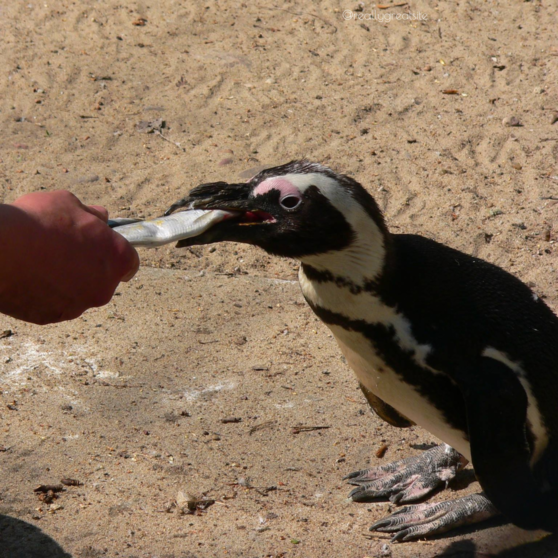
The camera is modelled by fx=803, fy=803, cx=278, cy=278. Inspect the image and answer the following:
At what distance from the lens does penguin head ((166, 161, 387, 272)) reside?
2.60 m

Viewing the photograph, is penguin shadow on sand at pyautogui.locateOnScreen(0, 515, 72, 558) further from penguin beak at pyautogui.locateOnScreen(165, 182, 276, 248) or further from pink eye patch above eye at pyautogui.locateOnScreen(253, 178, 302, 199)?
pink eye patch above eye at pyautogui.locateOnScreen(253, 178, 302, 199)

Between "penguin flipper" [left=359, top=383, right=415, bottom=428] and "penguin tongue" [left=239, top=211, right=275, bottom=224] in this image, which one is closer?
"penguin tongue" [left=239, top=211, right=275, bottom=224]

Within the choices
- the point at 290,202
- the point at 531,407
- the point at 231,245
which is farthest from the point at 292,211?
the point at 231,245

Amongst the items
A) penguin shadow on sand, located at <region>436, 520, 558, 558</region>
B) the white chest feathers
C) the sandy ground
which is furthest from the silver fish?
penguin shadow on sand, located at <region>436, 520, 558, 558</region>

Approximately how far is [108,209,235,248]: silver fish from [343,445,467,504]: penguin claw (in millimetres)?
1364

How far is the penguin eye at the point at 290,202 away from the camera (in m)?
2.60

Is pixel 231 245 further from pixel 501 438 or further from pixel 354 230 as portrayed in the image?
pixel 501 438

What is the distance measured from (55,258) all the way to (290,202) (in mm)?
937

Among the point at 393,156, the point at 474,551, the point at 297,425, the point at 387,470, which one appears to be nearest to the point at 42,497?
the point at 297,425

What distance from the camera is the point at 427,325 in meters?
2.78

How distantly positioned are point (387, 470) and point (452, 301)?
97 centimetres

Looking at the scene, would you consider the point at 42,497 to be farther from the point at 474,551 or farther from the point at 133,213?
the point at 133,213

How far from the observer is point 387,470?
3410 millimetres

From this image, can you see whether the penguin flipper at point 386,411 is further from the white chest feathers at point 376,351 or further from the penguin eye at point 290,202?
the penguin eye at point 290,202
